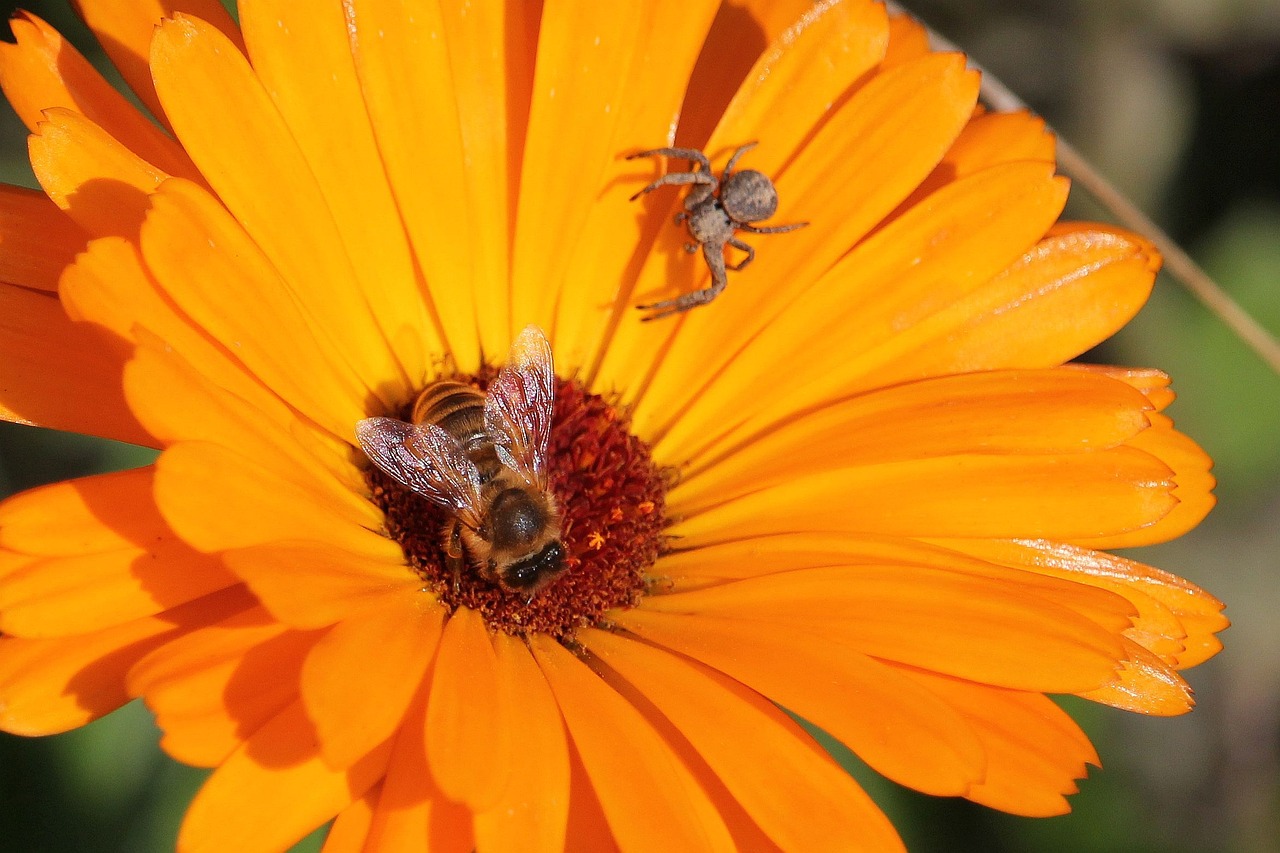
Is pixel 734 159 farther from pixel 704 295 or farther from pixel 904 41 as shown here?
pixel 904 41

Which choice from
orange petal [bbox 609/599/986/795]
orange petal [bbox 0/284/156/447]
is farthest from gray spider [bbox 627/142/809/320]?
orange petal [bbox 0/284/156/447]

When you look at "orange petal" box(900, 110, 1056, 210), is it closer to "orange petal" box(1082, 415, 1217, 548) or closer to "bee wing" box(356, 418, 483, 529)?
"orange petal" box(1082, 415, 1217, 548)

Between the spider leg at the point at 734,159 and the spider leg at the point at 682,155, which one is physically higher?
the spider leg at the point at 682,155

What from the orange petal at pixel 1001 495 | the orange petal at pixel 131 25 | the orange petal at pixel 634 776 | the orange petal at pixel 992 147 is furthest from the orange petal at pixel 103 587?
the orange petal at pixel 992 147

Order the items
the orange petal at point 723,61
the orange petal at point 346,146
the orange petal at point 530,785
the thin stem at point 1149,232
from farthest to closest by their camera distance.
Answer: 1. the thin stem at point 1149,232
2. the orange petal at point 723,61
3. the orange petal at point 346,146
4. the orange petal at point 530,785

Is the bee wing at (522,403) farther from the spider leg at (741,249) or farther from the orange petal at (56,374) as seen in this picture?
the orange petal at (56,374)

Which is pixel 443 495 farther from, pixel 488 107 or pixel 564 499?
pixel 488 107
